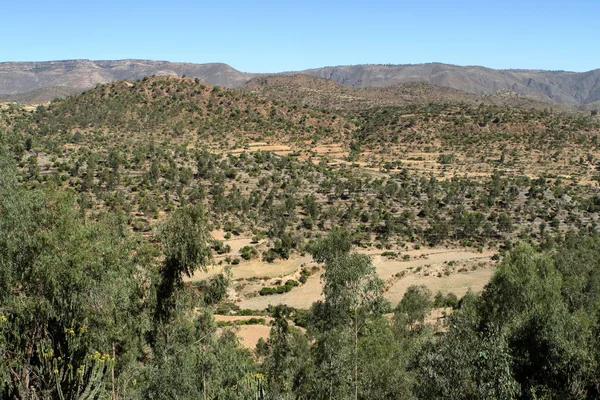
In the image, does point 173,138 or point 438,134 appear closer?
point 173,138

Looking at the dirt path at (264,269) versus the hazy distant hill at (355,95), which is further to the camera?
the hazy distant hill at (355,95)

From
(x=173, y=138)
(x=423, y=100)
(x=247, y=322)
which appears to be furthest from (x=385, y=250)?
(x=423, y=100)

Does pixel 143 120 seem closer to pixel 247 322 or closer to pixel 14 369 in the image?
pixel 247 322

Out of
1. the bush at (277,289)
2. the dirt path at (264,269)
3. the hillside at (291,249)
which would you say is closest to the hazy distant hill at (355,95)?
the hillside at (291,249)

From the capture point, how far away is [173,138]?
283 feet

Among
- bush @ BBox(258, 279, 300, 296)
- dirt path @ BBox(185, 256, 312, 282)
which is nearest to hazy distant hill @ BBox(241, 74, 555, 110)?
dirt path @ BBox(185, 256, 312, 282)

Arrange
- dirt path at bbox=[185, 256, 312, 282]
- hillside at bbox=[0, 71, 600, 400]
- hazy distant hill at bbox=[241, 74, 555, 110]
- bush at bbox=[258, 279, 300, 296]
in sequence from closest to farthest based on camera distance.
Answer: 1. hillside at bbox=[0, 71, 600, 400]
2. bush at bbox=[258, 279, 300, 296]
3. dirt path at bbox=[185, 256, 312, 282]
4. hazy distant hill at bbox=[241, 74, 555, 110]

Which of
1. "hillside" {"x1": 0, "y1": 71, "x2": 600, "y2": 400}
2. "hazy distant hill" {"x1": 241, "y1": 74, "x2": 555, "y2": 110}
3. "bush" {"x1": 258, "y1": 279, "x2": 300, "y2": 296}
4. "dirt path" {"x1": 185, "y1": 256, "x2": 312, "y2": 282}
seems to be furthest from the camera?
"hazy distant hill" {"x1": 241, "y1": 74, "x2": 555, "y2": 110}

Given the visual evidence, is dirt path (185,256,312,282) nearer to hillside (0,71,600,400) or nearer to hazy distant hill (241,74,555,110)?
hillside (0,71,600,400)

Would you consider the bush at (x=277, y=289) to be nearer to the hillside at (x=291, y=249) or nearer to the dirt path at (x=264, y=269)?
the hillside at (x=291, y=249)

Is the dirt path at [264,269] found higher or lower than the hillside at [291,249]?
lower

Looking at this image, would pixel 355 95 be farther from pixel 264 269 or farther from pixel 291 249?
pixel 264 269

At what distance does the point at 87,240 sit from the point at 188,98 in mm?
90507

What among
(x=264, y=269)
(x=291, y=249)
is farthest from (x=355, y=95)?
(x=264, y=269)
